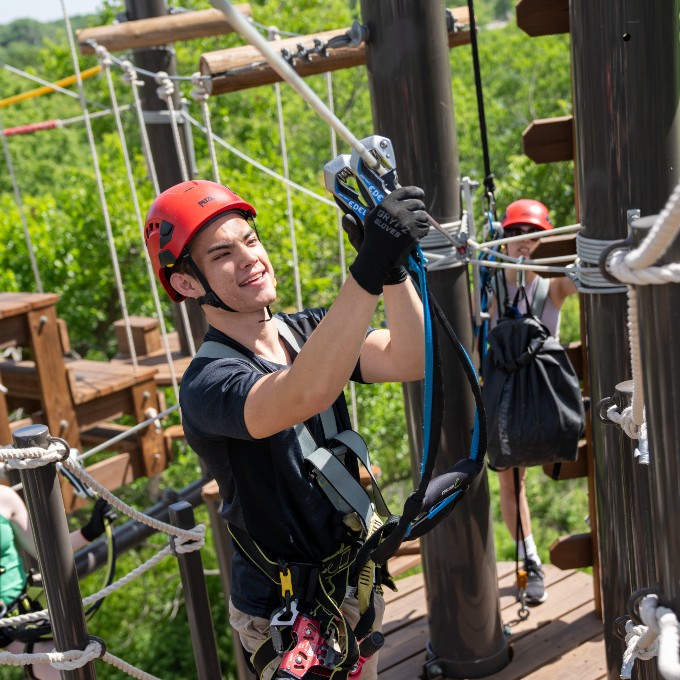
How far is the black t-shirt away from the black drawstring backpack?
119 centimetres

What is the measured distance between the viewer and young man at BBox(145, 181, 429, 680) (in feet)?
6.23

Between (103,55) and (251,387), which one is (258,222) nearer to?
(103,55)

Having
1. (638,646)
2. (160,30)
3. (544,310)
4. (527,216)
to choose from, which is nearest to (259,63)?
(160,30)

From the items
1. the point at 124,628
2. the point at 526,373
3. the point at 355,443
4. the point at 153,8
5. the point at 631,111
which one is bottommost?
the point at 124,628

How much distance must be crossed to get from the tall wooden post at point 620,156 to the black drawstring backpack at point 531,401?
83 centimetres

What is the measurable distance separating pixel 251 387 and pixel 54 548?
726 millimetres

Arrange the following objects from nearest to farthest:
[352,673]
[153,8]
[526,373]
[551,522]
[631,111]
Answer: [631,111]
[352,673]
[526,373]
[153,8]
[551,522]

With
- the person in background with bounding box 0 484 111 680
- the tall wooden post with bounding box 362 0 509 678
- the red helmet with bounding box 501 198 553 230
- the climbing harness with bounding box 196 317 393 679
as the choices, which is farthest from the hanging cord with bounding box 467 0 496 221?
the person in background with bounding box 0 484 111 680

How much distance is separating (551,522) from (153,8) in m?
10.2

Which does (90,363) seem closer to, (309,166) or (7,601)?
(7,601)

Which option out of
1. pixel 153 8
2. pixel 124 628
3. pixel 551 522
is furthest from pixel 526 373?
pixel 551 522

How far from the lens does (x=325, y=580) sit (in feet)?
6.57

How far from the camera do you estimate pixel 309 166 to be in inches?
608

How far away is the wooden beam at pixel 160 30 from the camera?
12.8ft
